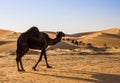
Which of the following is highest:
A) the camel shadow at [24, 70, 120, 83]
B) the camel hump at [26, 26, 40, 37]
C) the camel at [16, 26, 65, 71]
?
the camel hump at [26, 26, 40, 37]

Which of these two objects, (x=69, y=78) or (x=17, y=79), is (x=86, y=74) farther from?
(x=17, y=79)

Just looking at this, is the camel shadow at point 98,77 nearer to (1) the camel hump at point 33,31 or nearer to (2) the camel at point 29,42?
(2) the camel at point 29,42

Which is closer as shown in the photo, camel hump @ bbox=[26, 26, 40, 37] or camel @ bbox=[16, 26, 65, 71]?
camel @ bbox=[16, 26, 65, 71]

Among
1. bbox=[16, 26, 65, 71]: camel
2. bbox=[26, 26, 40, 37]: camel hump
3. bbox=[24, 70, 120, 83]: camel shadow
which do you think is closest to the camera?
bbox=[24, 70, 120, 83]: camel shadow

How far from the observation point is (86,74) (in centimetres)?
1616

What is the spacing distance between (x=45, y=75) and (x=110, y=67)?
416cm

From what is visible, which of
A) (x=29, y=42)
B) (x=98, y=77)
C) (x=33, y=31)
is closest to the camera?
(x=98, y=77)

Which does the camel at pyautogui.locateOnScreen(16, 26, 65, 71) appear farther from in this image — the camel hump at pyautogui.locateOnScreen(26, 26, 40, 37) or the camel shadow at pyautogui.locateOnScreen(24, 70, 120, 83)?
the camel shadow at pyautogui.locateOnScreen(24, 70, 120, 83)

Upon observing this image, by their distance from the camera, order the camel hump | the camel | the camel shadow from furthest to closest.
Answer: the camel hump → the camel → the camel shadow

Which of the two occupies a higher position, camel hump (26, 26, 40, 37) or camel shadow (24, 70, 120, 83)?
camel hump (26, 26, 40, 37)

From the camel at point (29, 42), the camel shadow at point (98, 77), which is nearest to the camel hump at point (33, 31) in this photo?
the camel at point (29, 42)

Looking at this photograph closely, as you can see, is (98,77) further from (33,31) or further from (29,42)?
(33,31)

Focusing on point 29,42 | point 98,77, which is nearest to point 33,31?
point 29,42

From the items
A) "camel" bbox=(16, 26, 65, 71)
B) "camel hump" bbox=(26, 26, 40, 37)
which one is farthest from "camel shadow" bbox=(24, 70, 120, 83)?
"camel hump" bbox=(26, 26, 40, 37)
